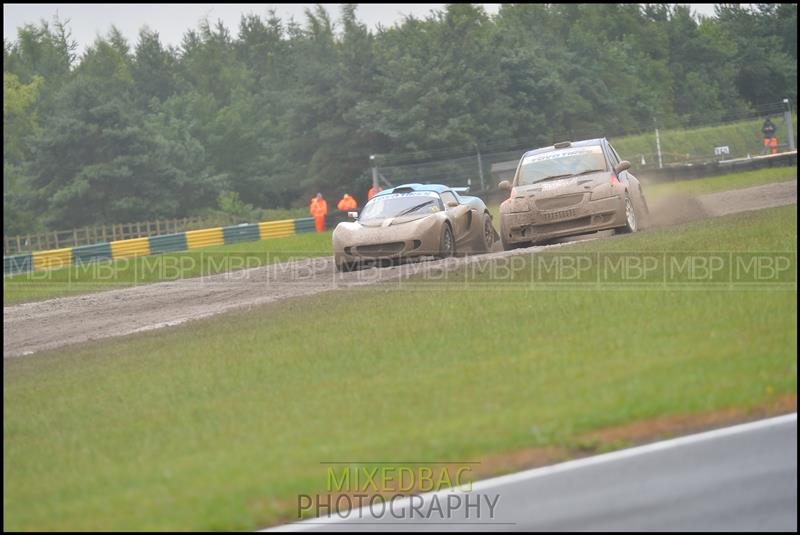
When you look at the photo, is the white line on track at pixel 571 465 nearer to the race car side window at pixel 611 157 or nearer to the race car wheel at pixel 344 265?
the race car side window at pixel 611 157

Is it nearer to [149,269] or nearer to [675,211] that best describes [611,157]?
[675,211]

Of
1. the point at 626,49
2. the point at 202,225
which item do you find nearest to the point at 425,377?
the point at 202,225

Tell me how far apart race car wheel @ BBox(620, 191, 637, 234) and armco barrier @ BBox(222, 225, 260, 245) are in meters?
21.5

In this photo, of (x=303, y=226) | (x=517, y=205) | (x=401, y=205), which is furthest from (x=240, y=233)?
(x=517, y=205)

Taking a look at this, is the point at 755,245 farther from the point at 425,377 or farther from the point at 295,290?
the point at 295,290

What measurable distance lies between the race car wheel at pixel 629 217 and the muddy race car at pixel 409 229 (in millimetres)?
2662

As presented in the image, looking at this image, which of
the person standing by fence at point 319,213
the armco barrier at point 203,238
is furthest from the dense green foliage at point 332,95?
the armco barrier at point 203,238

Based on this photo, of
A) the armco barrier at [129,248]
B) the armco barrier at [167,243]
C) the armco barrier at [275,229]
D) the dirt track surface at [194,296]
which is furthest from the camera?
the armco barrier at [275,229]

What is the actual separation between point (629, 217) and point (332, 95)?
4857cm

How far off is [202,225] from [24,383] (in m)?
39.7

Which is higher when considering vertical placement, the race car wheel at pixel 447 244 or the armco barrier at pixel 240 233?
the race car wheel at pixel 447 244

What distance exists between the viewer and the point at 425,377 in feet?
30.5

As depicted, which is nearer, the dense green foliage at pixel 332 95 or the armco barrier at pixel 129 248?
the armco barrier at pixel 129 248

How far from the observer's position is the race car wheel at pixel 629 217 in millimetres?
18141
